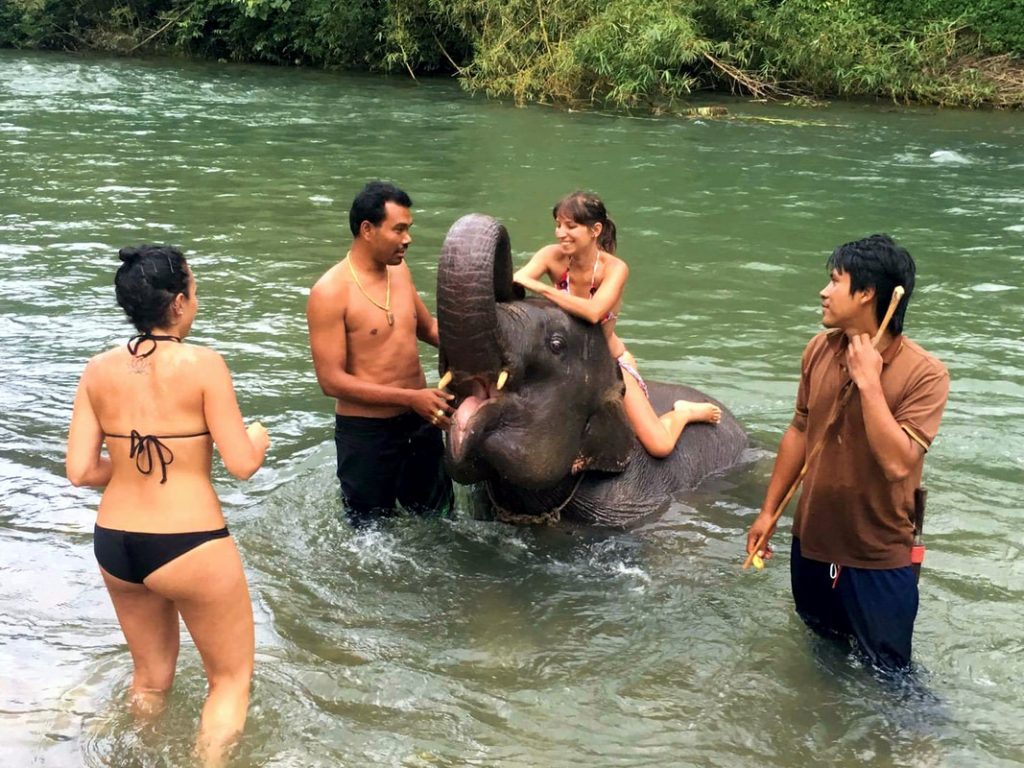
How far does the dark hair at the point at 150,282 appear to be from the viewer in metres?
3.20

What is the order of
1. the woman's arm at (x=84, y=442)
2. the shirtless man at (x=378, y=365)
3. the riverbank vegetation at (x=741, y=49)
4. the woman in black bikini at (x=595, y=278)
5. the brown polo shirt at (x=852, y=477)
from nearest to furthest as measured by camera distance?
the woman's arm at (x=84, y=442) → the brown polo shirt at (x=852, y=477) → the shirtless man at (x=378, y=365) → the woman in black bikini at (x=595, y=278) → the riverbank vegetation at (x=741, y=49)

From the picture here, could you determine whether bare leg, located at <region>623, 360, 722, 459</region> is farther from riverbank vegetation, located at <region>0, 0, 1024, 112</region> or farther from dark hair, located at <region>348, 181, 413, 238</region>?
riverbank vegetation, located at <region>0, 0, 1024, 112</region>

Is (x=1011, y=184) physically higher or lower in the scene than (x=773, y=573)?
higher

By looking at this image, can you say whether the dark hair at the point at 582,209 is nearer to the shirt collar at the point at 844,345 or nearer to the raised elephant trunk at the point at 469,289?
the raised elephant trunk at the point at 469,289

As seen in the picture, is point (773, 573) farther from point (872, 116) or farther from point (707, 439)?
point (872, 116)

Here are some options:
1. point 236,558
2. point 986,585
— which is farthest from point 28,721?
point 986,585

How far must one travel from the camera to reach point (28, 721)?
12.4 feet

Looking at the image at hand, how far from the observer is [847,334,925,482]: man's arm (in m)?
3.26

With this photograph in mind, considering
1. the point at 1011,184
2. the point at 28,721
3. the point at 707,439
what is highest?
the point at 1011,184

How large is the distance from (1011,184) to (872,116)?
576 cm

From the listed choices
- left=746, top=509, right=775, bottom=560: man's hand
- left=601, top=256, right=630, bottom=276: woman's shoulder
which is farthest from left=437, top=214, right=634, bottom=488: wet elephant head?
left=746, top=509, right=775, bottom=560: man's hand

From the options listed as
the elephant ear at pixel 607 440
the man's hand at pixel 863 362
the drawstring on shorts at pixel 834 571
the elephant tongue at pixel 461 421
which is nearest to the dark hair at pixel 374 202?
the elephant tongue at pixel 461 421

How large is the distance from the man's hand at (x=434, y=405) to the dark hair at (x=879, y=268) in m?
1.68

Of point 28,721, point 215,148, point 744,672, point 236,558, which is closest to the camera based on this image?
point 236,558
